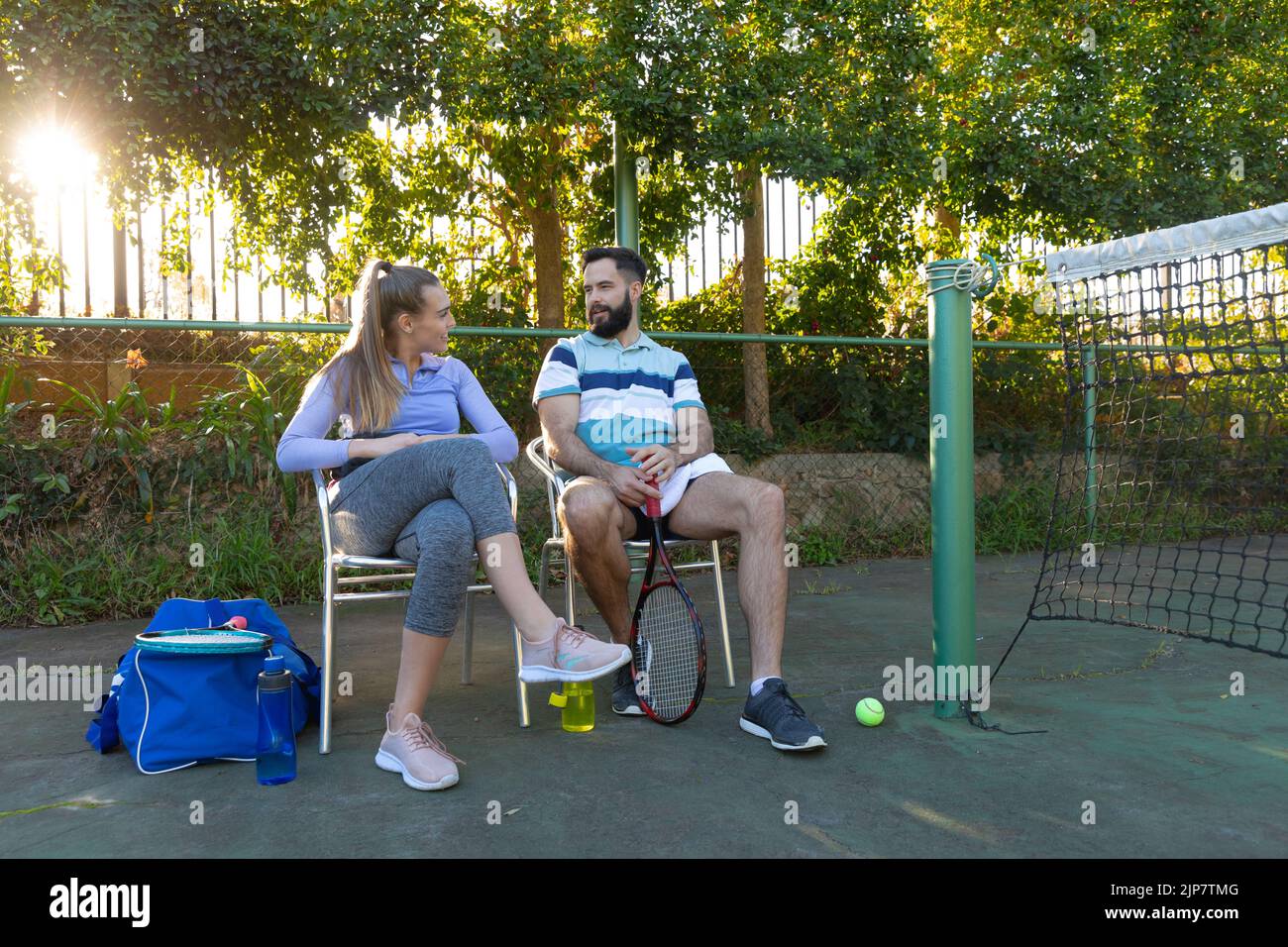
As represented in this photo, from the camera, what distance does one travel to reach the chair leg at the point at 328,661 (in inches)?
101

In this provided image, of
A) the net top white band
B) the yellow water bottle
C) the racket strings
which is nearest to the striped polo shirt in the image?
the racket strings

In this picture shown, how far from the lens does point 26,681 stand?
11.0 feet

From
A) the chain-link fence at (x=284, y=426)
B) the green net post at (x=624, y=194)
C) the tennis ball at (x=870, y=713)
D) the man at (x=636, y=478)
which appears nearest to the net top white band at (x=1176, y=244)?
the man at (x=636, y=478)

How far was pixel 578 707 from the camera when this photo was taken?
2760 mm

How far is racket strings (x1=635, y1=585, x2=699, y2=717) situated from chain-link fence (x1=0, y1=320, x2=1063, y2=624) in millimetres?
2504

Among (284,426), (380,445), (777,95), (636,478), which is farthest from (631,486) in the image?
(777,95)

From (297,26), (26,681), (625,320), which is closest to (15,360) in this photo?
(297,26)

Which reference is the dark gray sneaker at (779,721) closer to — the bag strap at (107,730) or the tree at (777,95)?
the bag strap at (107,730)

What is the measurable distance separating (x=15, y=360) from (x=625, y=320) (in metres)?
3.65

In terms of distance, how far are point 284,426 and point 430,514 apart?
9.65 ft

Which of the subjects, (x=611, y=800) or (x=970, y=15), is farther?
(x=970, y=15)

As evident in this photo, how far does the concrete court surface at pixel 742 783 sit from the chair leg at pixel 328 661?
0.06 meters
